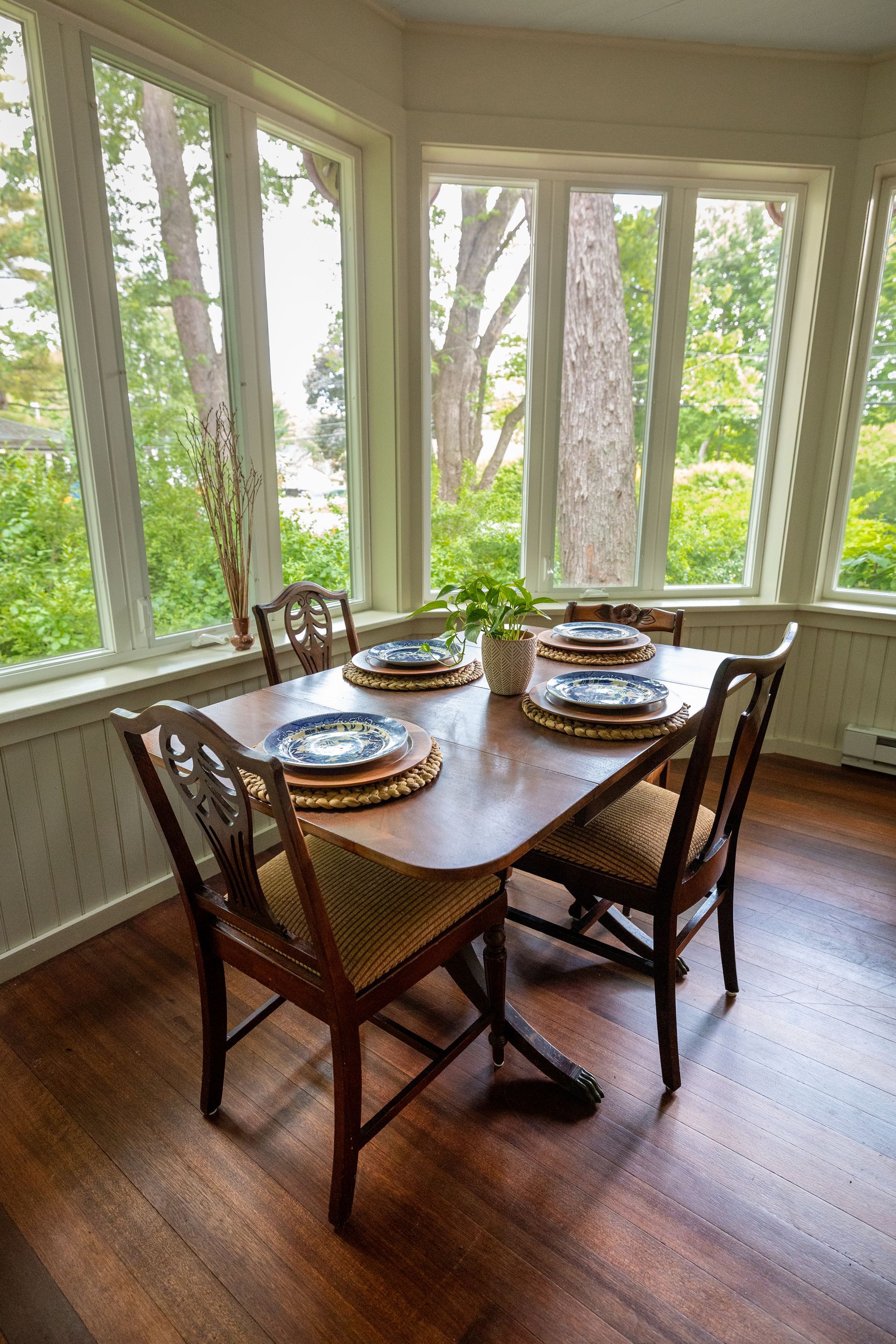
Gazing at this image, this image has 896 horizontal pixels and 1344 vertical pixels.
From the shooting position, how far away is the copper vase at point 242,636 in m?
2.45

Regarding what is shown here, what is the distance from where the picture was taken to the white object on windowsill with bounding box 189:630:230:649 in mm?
2453

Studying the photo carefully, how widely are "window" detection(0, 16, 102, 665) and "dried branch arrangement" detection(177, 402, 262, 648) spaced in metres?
0.40

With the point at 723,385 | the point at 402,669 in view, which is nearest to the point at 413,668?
the point at 402,669

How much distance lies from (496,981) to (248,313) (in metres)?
2.25

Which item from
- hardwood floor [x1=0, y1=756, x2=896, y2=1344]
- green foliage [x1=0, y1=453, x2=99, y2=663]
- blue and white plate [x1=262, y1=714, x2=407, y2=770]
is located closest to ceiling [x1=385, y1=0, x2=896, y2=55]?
green foliage [x1=0, y1=453, x2=99, y2=663]

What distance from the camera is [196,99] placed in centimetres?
224

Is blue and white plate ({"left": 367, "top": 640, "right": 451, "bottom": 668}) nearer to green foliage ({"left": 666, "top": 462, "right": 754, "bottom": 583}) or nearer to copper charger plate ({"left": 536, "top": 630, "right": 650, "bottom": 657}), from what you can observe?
copper charger plate ({"left": 536, "top": 630, "right": 650, "bottom": 657})

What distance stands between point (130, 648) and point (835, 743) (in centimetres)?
304

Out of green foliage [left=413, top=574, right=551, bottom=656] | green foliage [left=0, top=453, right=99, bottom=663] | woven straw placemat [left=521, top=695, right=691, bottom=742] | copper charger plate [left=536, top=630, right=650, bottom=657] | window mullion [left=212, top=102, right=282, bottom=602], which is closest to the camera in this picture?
woven straw placemat [left=521, top=695, right=691, bottom=742]

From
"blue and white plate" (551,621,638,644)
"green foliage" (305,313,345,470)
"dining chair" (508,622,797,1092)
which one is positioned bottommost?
"dining chair" (508,622,797,1092)

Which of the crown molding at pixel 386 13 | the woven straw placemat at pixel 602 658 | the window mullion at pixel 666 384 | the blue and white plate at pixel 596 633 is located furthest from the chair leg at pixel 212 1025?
the crown molding at pixel 386 13

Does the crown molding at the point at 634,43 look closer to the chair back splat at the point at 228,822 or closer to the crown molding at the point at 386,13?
the crown molding at the point at 386,13

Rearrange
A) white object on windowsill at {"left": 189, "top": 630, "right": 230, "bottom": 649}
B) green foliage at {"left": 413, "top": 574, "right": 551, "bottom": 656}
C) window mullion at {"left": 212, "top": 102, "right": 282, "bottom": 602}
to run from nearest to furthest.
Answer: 1. green foliage at {"left": 413, "top": 574, "right": 551, "bottom": 656}
2. window mullion at {"left": 212, "top": 102, "right": 282, "bottom": 602}
3. white object on windowsill at {"left": 189, "top": 630, "right": 230, "bottom": 649}

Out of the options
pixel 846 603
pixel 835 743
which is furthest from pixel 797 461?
pixel 835 743
